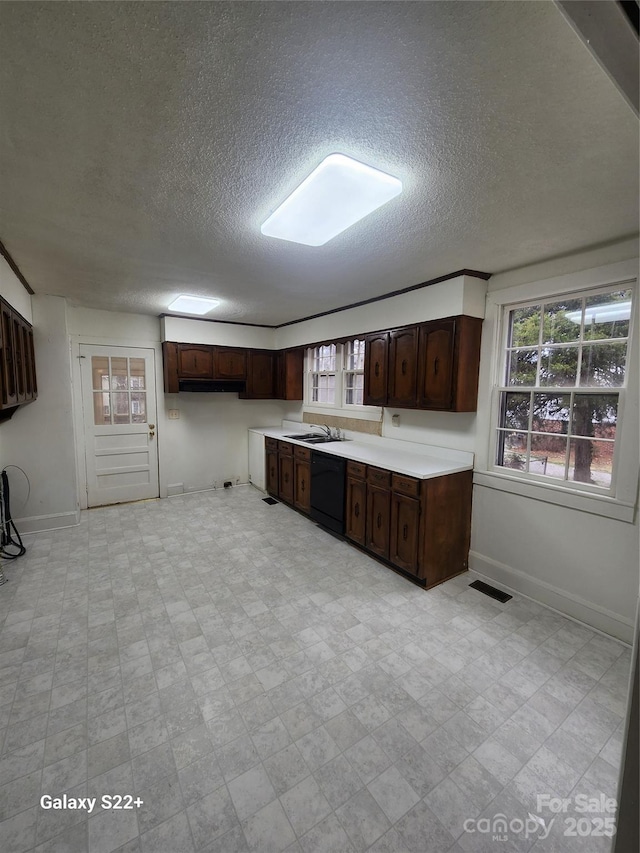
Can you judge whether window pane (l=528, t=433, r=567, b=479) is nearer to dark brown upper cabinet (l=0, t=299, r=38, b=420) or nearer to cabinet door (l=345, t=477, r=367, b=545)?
Answer: cabinet door (l=345, t=477, r=367, b=545)

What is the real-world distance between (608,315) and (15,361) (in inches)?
172

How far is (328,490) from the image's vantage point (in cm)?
386

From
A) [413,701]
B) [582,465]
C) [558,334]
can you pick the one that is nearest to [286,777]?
[413,701]

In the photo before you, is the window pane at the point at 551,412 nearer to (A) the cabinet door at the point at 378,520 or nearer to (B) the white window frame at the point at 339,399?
(A) the cabinet door at the point at 378,520

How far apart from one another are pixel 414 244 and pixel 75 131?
1825mm

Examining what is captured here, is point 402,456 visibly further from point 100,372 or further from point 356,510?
point 100,372

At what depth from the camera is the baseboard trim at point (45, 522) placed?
3824 millimetres

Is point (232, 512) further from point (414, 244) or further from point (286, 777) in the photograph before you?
point (414, 244)

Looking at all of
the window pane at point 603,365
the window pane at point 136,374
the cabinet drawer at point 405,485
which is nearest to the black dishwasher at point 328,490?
the cabinet drawer at point 405,485

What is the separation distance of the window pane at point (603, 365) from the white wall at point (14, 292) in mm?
4123

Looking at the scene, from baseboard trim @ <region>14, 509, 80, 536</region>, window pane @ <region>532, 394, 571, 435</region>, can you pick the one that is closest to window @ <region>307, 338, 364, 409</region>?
window pane @ <region>532, 394, 571, 435</region>

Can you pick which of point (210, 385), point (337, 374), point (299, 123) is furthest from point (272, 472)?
point (299, 123)

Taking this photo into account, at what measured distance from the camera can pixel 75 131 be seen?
133 centimetres

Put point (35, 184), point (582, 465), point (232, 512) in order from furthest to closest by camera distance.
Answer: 1. point (232, 512)
2. point (582, 465)
3. point (35, 184)
